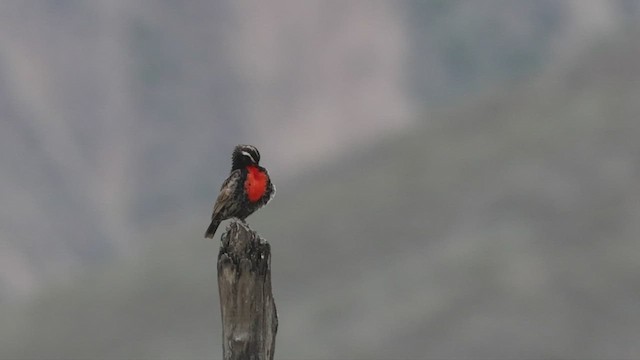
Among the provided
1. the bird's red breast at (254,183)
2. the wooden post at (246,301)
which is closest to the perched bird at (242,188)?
the bird's red breast at (254,183)

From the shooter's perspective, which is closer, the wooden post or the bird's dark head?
the wooden post

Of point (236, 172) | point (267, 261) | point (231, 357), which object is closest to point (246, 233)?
point (267, 261)

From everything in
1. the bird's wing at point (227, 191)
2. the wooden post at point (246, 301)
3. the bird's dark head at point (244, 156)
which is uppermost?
the bird's dark head at point (244, 156)

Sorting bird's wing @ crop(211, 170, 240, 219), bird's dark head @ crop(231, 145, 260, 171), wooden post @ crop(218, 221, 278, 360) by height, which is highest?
bird's dark head @ crop(231, 145, 260, 171)

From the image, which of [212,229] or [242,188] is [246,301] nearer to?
[242,188]

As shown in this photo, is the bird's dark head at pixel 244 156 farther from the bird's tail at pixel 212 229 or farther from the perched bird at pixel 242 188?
the bird's tail at pixel 212 229

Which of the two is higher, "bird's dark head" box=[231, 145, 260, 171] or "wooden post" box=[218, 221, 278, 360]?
"bird's dark head" box=[231, 145, 260, 171]

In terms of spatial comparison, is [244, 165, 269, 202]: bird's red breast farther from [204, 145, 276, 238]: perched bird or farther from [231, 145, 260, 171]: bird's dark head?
[231, 145, 260, 171]: bird's dark head

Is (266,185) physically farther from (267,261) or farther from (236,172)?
(267,261)

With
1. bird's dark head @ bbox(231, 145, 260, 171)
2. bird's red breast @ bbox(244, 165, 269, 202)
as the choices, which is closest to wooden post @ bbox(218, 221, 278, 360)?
bird's dark head @ bbox(231, 145, 260, 171)
